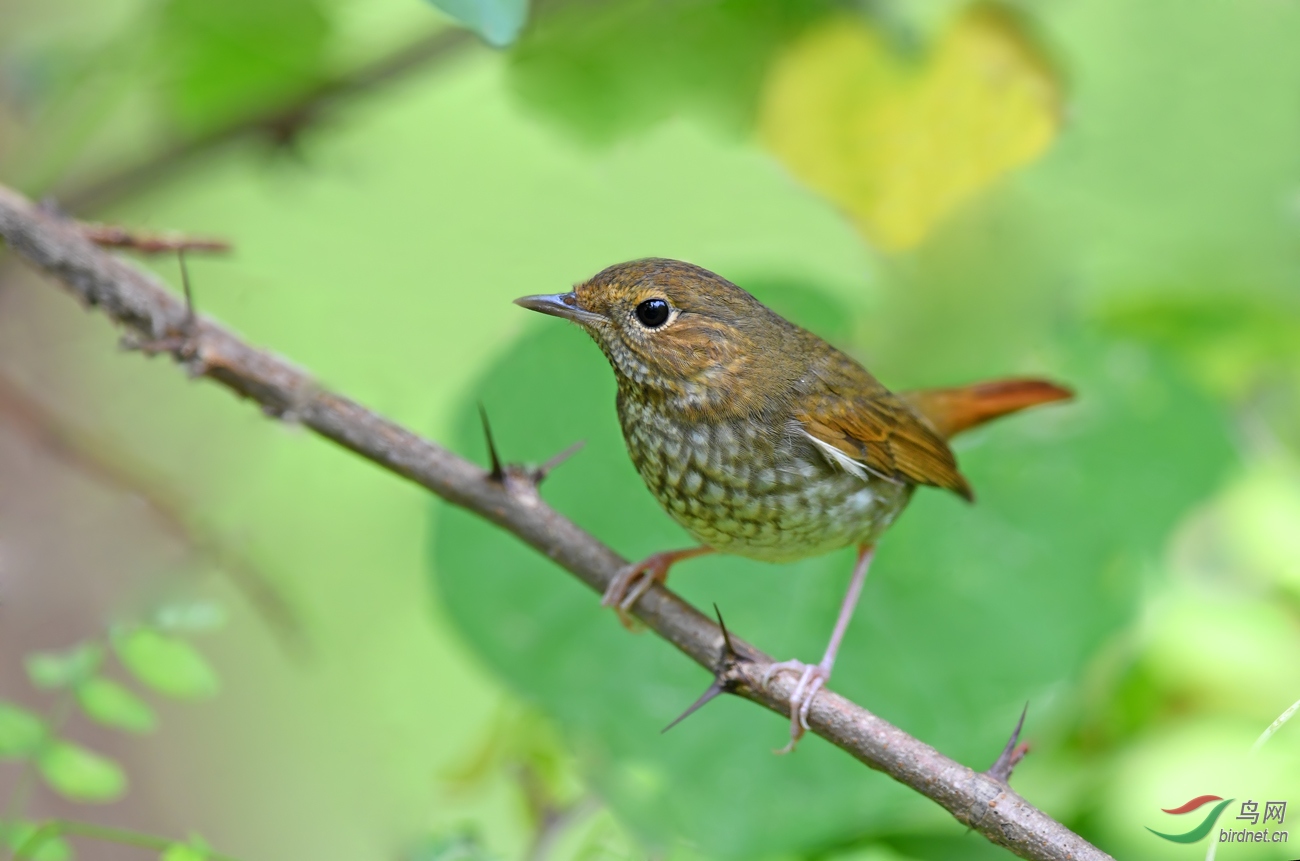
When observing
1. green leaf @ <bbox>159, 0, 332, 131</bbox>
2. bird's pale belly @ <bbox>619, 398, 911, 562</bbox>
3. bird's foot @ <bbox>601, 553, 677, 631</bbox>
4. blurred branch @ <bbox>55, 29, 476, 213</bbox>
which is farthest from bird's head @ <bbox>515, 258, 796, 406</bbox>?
green leaf @ <bbox>159, 0, 332, 131</bbox>

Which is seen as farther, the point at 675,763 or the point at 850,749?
the point at 675,763

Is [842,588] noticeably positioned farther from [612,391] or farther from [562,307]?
[562,307]

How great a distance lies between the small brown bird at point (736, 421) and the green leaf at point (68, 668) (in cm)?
118

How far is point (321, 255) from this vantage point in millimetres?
5414

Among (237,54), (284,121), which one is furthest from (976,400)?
(237,54)

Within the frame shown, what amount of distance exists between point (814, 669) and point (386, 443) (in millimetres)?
1197

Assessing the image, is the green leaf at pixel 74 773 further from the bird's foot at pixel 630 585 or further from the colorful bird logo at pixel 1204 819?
the colorful bird logo at pixel 1204 819

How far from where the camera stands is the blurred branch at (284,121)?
15.1 feet

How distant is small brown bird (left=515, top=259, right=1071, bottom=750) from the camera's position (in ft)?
9.62

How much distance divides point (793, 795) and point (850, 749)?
89cm

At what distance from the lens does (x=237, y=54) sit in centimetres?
465

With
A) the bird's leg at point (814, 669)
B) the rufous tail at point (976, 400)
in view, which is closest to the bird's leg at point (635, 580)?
the bird's leg at point (814, 669)

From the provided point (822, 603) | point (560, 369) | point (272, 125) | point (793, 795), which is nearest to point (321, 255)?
point (272, 125)

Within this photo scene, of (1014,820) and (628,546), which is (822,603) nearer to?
(628,546)
